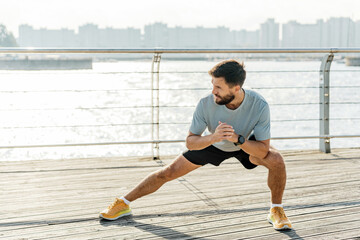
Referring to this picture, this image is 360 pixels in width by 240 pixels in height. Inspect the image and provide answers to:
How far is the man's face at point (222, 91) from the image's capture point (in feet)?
8.20

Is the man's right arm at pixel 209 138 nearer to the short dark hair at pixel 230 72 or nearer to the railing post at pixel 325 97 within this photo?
the short dark hair at pixel 230 72

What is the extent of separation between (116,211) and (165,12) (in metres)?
80.5

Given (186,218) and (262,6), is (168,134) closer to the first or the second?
(186,218)

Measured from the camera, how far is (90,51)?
429 centimetres

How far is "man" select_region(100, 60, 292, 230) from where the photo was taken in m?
2.50

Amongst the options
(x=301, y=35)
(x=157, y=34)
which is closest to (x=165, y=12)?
(x=157, y=34)

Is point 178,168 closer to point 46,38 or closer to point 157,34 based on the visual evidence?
point 157,34

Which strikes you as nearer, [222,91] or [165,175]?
[222,91]

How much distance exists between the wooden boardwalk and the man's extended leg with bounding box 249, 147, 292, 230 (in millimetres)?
61

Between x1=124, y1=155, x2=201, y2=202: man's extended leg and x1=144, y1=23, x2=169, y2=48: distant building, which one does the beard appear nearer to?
x1=124, y1=155, x2=201, y2=202: man's extended leg

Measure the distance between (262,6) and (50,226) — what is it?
7637 cm

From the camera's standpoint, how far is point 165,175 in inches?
113

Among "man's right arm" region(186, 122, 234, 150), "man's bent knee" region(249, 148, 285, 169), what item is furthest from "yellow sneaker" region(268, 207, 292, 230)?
"man's right arm" region(186, 122, 234, 150)

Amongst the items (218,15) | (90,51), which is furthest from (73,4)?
(90,51)
